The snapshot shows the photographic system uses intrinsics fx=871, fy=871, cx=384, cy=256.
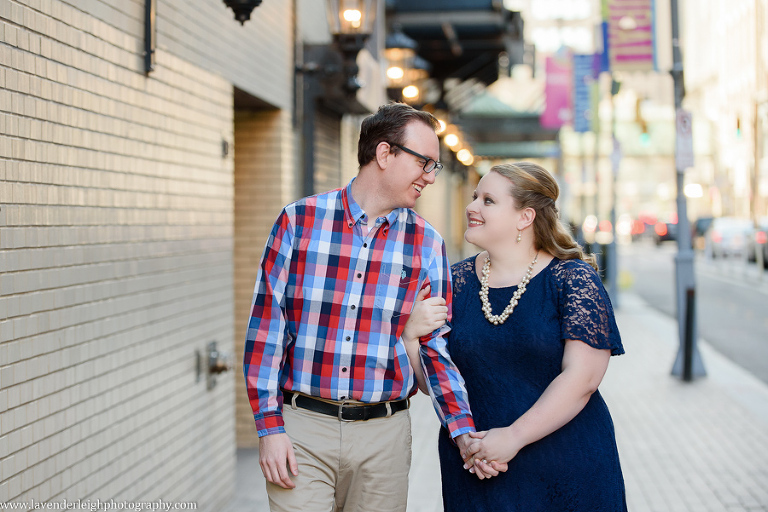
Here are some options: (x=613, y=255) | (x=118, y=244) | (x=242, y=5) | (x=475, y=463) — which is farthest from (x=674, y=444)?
(x=613, y=255)

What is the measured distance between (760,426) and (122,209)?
6283 mm

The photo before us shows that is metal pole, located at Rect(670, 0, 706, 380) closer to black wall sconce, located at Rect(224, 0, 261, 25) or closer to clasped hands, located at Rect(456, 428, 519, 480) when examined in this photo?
black wall sconce, located at Rect(224, 0, 261, 25)

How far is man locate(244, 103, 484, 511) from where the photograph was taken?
9.81 feet

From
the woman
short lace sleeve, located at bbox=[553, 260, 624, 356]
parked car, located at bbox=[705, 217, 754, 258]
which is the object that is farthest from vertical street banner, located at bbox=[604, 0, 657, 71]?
parked car, located at bbox=[705, 217, 754, 258]

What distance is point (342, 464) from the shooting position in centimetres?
307

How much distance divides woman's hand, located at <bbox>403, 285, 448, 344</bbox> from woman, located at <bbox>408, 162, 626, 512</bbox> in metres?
0.03

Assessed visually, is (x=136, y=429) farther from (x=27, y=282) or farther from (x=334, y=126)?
(x=334, y=126)

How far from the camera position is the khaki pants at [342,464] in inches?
118

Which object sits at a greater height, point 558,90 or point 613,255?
point 558,90

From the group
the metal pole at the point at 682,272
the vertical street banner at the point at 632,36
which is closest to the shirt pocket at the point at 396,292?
the metal pole at the point at 682,272

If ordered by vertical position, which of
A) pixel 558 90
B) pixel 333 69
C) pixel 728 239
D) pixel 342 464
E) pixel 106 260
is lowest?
pixel 342 464

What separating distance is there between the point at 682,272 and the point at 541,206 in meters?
8.30

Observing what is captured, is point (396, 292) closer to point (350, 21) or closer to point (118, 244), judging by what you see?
point (118, 244)

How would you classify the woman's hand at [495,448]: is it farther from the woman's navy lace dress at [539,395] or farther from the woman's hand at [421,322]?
the woman's hand at [421,322]
